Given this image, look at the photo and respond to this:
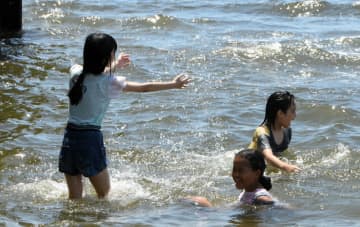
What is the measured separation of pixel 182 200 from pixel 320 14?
40.3 ft

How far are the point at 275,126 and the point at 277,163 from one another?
0.64 m

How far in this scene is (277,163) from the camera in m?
7.62

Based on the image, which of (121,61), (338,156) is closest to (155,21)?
(338,156)

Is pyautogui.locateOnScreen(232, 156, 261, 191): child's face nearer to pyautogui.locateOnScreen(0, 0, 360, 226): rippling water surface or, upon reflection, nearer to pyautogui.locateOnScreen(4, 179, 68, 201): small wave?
A: pyautogui.locateOnScreen(0, 0, 360, 226): rippling water surface

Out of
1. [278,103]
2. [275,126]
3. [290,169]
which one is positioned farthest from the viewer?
[275,126]

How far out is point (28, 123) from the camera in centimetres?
956

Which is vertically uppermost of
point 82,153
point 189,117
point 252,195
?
point 82,153

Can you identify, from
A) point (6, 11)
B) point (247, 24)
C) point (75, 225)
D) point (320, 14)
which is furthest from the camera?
point (320, 14)

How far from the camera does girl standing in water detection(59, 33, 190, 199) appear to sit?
20.7ft

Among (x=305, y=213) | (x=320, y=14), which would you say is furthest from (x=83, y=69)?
(x=320, y=14)

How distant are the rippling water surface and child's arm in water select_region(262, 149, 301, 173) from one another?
186 millimetres

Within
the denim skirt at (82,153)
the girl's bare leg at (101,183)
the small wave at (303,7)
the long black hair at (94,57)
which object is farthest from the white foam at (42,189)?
the small wave at (303,7)

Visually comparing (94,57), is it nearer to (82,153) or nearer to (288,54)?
(82,153)

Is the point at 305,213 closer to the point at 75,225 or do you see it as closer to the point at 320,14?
the point at 75,225
